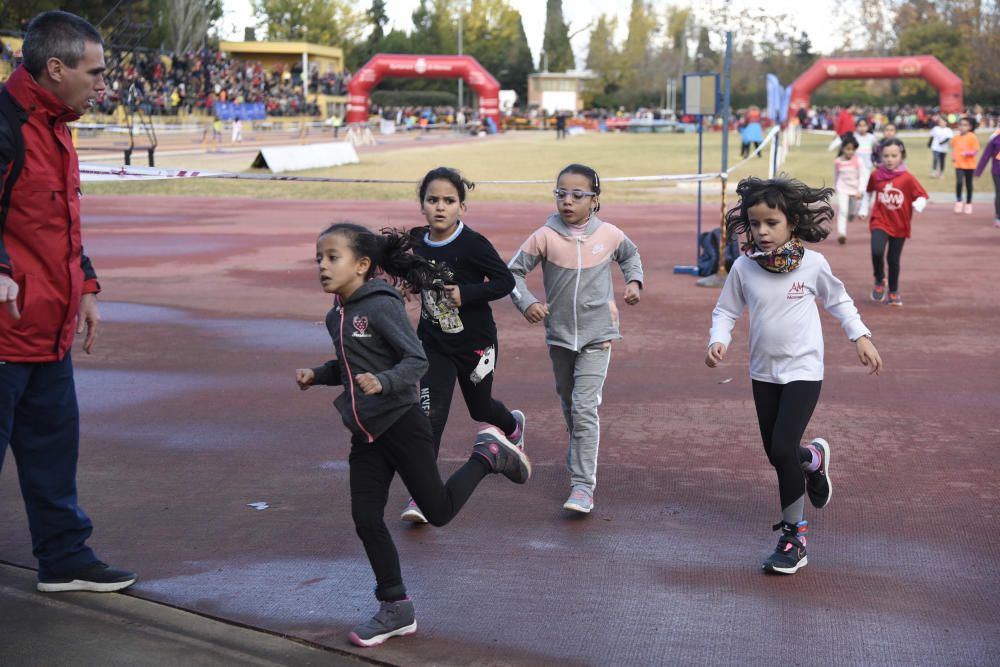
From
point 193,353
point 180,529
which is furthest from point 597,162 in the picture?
point 180,529

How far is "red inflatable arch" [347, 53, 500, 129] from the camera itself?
207 feet

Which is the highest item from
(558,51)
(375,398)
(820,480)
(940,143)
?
(558,51)

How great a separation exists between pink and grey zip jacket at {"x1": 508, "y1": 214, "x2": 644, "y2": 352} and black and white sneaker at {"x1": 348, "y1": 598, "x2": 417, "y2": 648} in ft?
6.27

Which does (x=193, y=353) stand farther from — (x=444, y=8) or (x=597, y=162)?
(x=444, y=8)

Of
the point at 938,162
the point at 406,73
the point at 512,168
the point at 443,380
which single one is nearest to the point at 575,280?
the point at 443,380

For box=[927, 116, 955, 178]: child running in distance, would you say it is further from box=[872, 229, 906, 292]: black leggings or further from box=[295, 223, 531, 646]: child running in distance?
box=[295, 223, 531, 646]: child running in distance

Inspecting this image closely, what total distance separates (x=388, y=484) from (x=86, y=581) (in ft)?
4.28

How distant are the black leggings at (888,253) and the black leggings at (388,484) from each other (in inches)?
338

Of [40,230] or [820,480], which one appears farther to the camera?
[820,480]

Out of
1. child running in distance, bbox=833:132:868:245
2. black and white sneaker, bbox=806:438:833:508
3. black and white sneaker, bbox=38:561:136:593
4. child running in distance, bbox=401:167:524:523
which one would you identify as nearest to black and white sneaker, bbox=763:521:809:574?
black and white sneaker, bbox=806:438:833:508

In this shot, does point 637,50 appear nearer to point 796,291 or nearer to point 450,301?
point 450,301

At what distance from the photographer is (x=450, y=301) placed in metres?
5.37

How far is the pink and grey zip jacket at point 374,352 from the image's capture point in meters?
4.17

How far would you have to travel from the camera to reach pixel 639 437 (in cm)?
701
